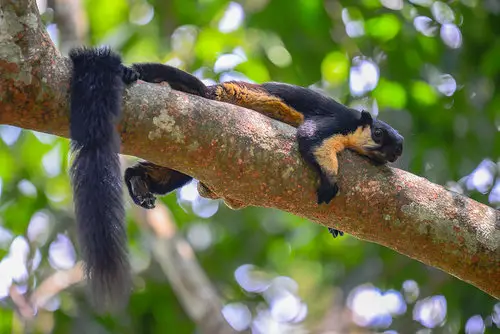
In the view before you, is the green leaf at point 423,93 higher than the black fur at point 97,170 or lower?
lower

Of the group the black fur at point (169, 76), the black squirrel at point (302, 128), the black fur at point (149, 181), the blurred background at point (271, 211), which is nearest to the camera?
the black squirrel at point (302, 128)

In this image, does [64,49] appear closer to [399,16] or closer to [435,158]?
[399,16]

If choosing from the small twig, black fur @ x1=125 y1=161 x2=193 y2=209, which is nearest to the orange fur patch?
black fur @ x1=125 y1=161 x2=193 y2=209

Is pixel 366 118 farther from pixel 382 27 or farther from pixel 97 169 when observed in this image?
pixel 382 27

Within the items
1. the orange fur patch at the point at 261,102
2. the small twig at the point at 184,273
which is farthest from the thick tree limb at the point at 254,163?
the small twig at the point at 184,273

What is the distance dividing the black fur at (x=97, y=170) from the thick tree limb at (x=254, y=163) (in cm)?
6

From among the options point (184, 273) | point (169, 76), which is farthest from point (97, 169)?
point (184, 273)

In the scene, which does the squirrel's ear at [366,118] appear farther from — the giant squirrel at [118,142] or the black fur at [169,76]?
the black fur at [169,76]

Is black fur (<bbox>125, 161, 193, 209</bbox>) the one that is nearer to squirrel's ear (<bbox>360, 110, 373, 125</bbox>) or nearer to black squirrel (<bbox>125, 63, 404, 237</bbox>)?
black squirrel (<bbox>125, 63, 404, 237</bbox>)

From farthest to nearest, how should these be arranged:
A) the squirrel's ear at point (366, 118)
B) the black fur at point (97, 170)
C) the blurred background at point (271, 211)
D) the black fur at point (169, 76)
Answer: the blurred background at point (271, 211)
the squirrel's ear at point (366, 118)
the black fur at point (169, 76)
the black fur at point (97, 170)

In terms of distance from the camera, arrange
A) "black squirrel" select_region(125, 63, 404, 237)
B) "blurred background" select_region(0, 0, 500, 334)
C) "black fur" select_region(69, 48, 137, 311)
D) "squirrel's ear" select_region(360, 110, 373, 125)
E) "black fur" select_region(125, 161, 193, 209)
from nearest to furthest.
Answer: "black fur" select_region(69, 48, 137, 311) → "black squirrel" select_region(125, 63, 404, 237) → "black fur" select_region(125, 161, 193, 209) → "squirrel's ear" select_region(360, 110, 373, 125) → "blurred background" select_region(0, 0, 500, 334)

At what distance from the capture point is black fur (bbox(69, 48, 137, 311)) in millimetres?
2486

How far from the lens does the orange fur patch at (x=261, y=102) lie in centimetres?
386

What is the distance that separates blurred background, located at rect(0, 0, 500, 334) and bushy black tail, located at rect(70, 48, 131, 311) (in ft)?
8.43
